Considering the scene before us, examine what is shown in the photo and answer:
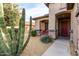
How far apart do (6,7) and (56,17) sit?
96 cm

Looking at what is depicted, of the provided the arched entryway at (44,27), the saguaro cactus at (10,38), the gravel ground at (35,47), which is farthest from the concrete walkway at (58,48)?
the saguaro cactus at (10,38)

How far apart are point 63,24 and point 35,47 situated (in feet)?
2.29

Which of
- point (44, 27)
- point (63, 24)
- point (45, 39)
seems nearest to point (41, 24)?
point (44, 27)

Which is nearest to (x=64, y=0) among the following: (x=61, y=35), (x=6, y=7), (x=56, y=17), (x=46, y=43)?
(x=56, y=17)

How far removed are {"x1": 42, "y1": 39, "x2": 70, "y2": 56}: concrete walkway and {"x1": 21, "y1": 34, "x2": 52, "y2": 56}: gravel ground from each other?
82mm

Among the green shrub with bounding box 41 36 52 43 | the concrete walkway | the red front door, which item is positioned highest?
the red front door

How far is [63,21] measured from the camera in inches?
124

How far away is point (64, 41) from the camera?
3.17m

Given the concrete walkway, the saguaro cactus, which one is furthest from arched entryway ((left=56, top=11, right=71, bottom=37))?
the saguaro cactus

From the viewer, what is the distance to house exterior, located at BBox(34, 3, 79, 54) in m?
3.12

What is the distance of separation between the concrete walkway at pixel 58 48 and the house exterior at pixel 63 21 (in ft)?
0.35

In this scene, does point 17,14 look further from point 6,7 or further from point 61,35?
point 61,35

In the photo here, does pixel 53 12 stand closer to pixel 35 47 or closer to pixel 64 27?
pixel 64 27

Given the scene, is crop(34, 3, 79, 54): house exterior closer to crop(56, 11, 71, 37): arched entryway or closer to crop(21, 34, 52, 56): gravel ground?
crop(56, 11, 71, 37): arched entryway
